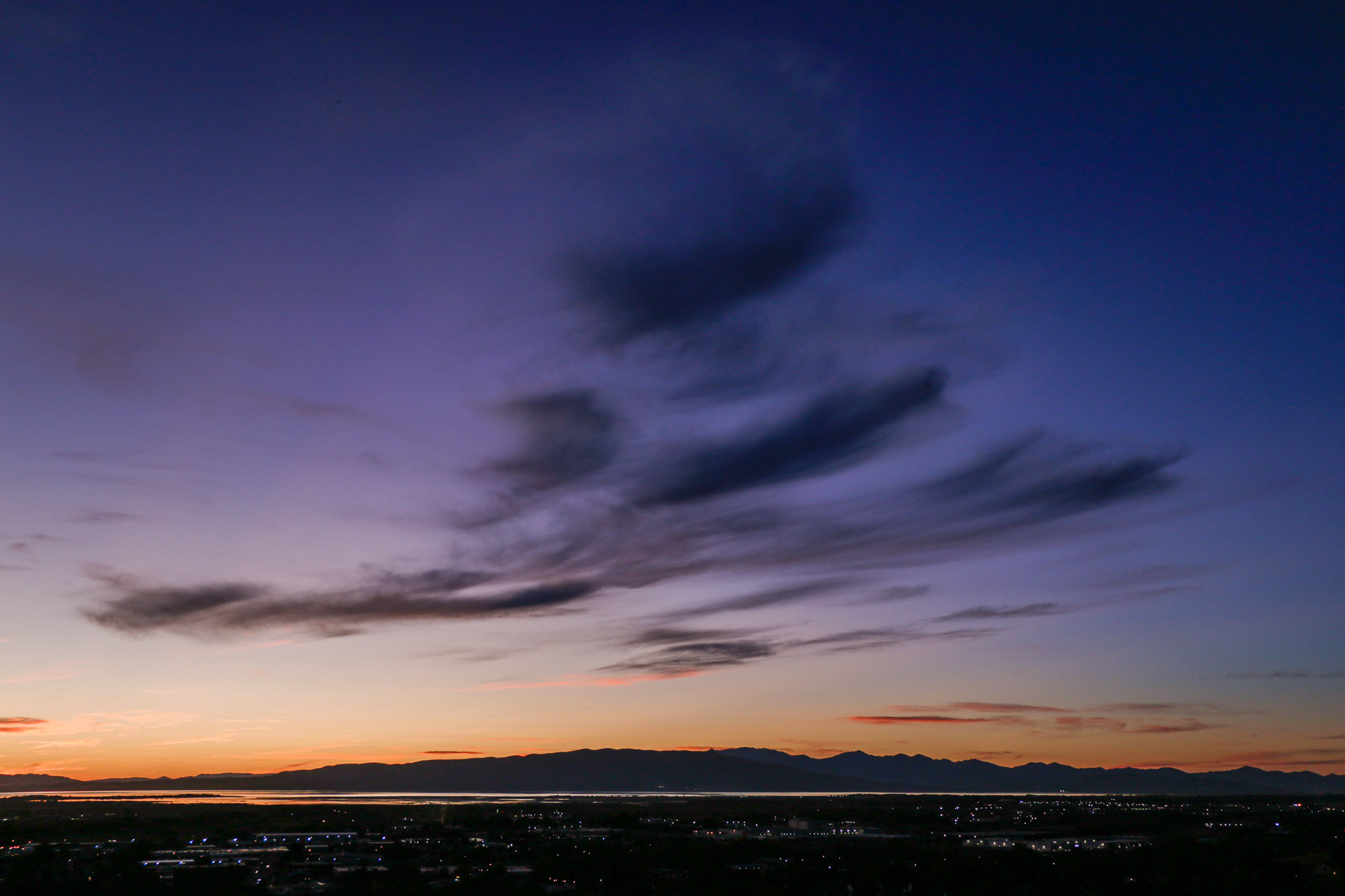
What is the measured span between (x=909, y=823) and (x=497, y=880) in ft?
352

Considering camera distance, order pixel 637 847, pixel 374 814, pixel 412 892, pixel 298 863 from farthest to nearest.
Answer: pixel 374 814 < pixel 637 847 < pixel 298 863 < pixel 412 892

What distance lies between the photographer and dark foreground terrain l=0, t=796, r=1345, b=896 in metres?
68.1

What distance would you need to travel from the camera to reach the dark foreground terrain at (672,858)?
68.1 meters

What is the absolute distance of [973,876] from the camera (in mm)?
73062

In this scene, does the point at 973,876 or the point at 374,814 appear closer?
the point at 973,876

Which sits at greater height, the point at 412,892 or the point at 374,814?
the point at 412,892

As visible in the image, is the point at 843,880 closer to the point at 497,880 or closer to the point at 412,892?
the point at 497,880

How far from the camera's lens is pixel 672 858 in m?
84.7

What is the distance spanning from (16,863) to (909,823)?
127127 millimetres

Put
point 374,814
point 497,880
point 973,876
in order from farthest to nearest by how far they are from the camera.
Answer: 1. point 374,814
2. point 973,876
3. point 497,880

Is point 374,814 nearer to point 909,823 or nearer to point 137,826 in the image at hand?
point 137,826

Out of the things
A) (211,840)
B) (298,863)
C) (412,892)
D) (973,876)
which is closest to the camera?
(412,892)

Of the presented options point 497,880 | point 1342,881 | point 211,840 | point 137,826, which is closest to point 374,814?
point 137,826

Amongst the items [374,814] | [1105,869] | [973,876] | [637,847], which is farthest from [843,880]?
[374,814]
